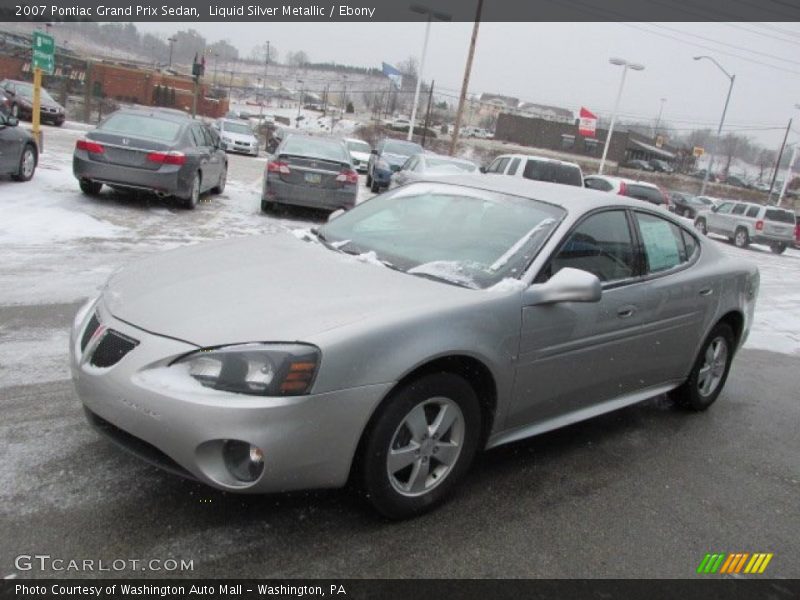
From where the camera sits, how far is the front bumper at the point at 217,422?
2.54m

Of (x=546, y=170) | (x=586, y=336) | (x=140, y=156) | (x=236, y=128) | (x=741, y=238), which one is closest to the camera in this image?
(x=586, y=336)

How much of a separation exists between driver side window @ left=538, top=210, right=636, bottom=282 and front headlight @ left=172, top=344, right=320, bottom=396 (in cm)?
144

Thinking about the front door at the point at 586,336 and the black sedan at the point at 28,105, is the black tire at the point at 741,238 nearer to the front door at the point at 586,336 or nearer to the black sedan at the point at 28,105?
the front door at the point at 586,336

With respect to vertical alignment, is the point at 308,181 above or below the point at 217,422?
above

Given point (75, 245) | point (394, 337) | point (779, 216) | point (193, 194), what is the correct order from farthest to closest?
point (779, 216)
point (193, 194)
point (75, 245)
point (394, 337)

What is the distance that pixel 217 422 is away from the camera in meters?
2.52

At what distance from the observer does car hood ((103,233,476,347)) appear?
2.72m

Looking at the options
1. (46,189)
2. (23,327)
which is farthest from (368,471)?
(46,189)

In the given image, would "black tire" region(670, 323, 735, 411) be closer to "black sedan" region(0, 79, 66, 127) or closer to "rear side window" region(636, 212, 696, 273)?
"rear side window" region(636, 212, 696, 273)

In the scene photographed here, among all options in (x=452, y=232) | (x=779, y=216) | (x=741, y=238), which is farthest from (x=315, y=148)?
(x=779, y=216)

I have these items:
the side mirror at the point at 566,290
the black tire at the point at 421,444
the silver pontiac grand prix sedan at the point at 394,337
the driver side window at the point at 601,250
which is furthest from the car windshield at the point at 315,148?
the black tire at the point at 421,444

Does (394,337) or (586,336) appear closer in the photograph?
(394,337)

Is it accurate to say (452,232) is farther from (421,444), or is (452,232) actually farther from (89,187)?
(89,187)

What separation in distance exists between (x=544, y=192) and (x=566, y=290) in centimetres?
97
